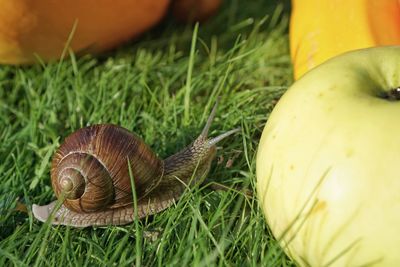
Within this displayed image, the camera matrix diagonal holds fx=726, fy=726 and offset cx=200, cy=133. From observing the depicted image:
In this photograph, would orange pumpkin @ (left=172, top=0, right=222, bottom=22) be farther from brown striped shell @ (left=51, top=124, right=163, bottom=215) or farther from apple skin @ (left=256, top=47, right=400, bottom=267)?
apple skin @ (left=256, top=47, right=400, bottom=267)

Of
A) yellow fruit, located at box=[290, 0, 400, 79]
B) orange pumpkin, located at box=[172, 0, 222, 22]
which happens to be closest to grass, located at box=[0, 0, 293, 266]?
orange pumpkin, located at box=[172, 0, 222, 22]

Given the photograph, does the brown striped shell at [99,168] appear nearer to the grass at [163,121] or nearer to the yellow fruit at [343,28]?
the grass at [163,121]

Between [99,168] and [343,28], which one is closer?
[99,168]

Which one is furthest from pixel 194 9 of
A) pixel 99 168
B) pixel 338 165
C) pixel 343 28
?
pixel 338 165

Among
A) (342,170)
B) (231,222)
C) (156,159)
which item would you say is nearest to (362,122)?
(342,170)

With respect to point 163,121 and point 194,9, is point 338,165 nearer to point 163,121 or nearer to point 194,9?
point 163,121

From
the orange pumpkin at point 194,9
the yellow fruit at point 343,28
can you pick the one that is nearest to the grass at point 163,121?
the orange pumpkin at point 194,9

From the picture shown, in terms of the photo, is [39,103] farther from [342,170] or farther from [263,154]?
[342,170]
